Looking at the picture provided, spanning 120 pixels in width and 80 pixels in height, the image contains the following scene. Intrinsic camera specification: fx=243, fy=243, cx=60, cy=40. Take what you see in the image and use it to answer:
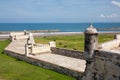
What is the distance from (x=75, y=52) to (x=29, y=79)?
7.88 metres

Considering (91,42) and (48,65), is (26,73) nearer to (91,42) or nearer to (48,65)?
(48,65)

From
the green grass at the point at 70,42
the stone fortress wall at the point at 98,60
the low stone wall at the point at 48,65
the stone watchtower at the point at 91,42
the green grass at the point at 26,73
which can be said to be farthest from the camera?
the green grass at the point at 70,42

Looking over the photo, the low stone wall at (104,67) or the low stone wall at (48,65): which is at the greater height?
the low stone wall at (104,67)

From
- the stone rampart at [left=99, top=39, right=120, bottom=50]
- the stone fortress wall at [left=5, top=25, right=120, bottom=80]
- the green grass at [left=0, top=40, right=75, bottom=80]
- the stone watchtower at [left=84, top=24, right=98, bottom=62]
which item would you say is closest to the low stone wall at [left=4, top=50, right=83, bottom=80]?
the green grass at [left=0, top=40, right=75, bottom=80]

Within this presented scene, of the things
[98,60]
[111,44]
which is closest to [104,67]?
[98,60]

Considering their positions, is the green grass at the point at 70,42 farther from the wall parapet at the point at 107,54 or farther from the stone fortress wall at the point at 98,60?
the wall parapet at the point at 107,54

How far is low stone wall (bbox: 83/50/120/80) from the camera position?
1305 cm

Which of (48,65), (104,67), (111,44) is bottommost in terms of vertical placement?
(48,65)

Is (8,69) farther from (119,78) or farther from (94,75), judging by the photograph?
(119,78)

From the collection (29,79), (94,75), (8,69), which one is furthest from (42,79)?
(94,75)

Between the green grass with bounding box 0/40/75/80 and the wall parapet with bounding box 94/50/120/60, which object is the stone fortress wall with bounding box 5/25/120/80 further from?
the green grass with bounding box 0/40/75/80

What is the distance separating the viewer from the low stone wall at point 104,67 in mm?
13055

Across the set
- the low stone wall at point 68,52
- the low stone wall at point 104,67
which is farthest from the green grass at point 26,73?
the low stone wall at point 104,67

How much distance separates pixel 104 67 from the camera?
1380 cm
